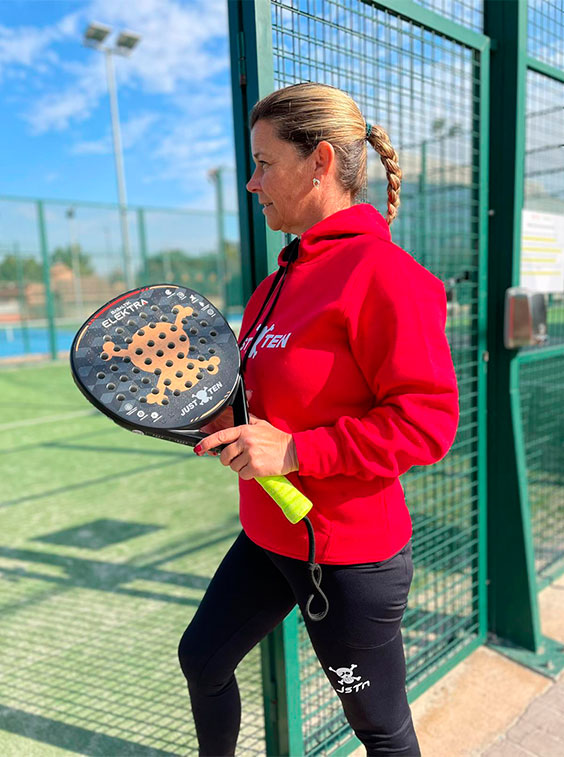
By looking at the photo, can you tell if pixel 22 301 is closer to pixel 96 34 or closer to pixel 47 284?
pixel 47 284

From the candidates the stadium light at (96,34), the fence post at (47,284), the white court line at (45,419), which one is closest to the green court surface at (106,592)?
the white court line at (45,419)

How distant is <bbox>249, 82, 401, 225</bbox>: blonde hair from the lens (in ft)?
4.03

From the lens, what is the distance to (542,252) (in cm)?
258

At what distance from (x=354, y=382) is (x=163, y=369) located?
37 cm

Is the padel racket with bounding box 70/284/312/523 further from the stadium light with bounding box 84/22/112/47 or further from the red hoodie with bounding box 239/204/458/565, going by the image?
the stadium light with bounding box 84/22/112/47

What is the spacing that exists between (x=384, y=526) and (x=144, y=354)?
0.60 meters

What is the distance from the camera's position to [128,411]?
3.60ft

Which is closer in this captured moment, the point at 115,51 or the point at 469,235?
the point at 469,235

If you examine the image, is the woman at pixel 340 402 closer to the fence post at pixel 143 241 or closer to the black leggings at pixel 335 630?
the black leggings at pixel 335 630

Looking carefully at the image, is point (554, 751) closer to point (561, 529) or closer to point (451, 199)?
point (561, 529)

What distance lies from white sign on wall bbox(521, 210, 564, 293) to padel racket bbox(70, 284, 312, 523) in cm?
172

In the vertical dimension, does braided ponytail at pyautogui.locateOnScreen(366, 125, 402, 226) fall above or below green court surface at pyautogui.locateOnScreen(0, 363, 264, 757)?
above

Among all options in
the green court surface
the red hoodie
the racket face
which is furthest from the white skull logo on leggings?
the green court surface

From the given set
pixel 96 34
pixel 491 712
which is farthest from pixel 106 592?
pixel 96 34
